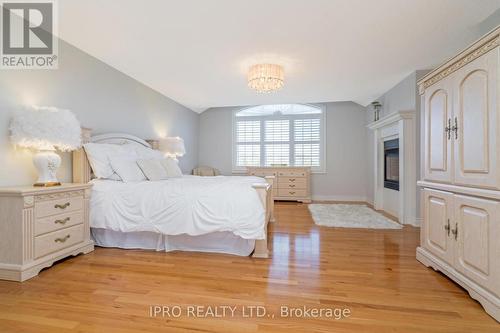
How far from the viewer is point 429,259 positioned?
2.20 meters

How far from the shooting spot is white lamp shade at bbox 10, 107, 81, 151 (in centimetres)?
220

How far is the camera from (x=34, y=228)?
78.2 inches

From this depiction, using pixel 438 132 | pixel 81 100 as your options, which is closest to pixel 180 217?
pixel 81 100

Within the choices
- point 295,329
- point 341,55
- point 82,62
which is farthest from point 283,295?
point 82,62

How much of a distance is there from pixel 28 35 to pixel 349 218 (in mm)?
4738

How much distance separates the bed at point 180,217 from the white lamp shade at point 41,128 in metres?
0.56

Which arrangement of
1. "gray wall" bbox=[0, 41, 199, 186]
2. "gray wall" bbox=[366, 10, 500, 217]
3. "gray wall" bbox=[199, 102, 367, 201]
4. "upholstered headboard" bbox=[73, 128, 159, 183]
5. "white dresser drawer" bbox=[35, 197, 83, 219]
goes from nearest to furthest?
"white dresser drawer" bbox=[35, 197, 83, 219] < "gray wall" bbox=[0, 41, 199, 186] < "gray wall" bbox=[366, 10, 500, 217] < "upholstered headboard" bbox=[73, 128, 159, 183] < "gray wall" bbox=[199, 102, 367, 201]

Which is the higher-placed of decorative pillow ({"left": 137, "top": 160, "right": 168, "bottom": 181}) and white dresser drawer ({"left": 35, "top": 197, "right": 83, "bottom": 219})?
decorative pillow ({"left": 137, "top": 160, "right": 168, "bottom": 181})

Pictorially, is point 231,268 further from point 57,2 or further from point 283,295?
point 57,2

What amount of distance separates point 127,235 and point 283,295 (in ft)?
6.11

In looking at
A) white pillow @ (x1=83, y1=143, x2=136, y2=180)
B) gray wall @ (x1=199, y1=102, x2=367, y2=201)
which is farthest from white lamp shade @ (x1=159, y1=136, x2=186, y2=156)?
gray wall @ (x1=199, y1=102, x2=367, y2=201)

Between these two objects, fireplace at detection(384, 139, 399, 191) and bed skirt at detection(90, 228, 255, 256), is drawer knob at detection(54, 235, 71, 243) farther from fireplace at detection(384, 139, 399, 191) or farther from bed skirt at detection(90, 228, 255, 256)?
fireplace at detection(384, 139, 399, 191)

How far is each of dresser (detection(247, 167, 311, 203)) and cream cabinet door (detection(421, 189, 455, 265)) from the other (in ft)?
11.8

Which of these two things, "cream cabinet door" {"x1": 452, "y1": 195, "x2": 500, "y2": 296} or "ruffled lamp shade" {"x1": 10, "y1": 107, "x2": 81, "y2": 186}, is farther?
"ruffled lamp shade" {"x1": 10, "y1": 107, "x2": 81, "y2": 186}
